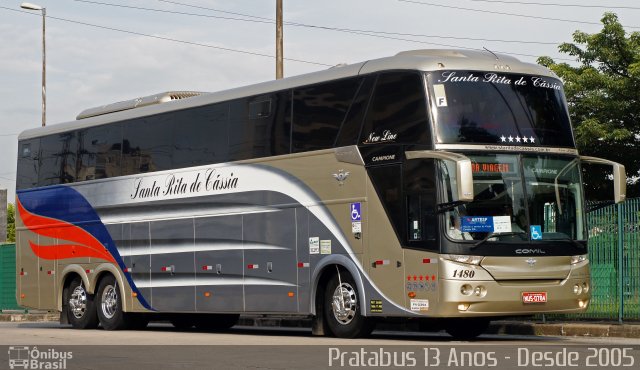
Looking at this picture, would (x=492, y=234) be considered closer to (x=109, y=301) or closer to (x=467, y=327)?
(x=467, y=327)

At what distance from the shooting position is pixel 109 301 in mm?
24453

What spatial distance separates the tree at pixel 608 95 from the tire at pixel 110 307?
14722mm

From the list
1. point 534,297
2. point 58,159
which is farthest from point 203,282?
point 534,297

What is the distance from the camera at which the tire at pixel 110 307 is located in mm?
24000

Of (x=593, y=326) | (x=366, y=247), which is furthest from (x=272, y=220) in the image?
(x=593, y=326)

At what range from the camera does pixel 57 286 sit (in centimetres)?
2584

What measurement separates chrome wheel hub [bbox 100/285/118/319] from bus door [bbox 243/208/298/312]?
457 centimetres

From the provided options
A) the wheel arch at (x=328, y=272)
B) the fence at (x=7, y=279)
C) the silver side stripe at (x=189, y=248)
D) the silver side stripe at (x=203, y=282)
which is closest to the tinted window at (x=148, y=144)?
the silver side stripe at (x=189, y=248)

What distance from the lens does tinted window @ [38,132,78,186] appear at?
83.3 ft

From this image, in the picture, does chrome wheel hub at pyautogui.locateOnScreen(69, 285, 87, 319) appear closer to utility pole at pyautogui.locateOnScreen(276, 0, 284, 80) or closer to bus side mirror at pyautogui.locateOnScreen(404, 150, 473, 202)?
utility pole at pyautogui.locateOnScreen(276, 0, 284, 80)

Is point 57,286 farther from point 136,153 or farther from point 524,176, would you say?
point 524,176

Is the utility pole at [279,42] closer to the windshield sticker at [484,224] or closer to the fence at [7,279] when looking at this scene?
the windshield sticker at [484,224]

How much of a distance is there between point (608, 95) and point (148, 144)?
1639 cm

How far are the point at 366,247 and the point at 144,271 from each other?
6586mm
